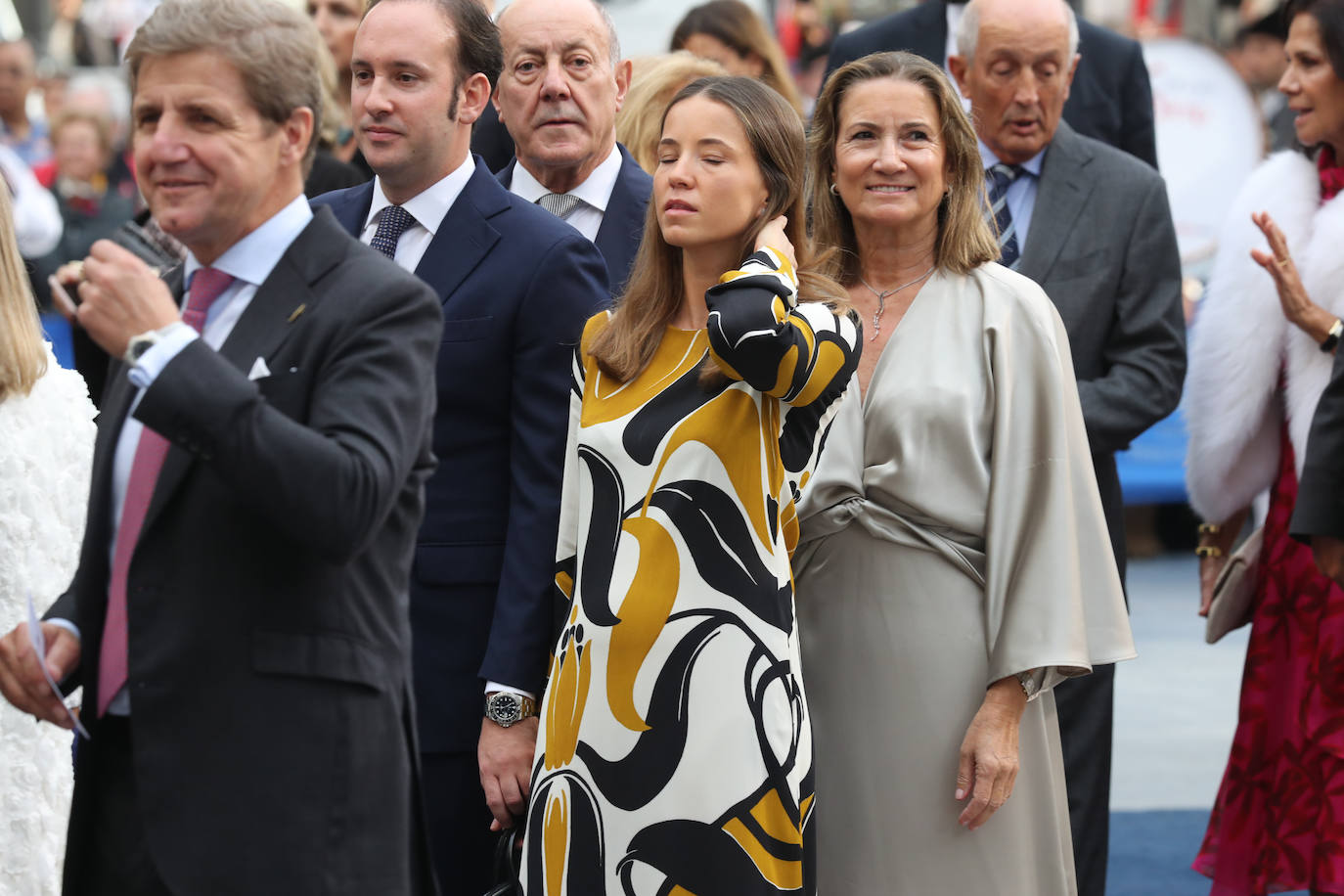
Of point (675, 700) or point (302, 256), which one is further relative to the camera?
point (675, 700)

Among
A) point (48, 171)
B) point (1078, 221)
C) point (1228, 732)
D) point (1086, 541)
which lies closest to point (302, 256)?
point (1086, 541)

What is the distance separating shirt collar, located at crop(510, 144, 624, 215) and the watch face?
4.13 ft

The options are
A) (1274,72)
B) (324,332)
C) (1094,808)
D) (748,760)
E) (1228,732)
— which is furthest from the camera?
(1274,72)

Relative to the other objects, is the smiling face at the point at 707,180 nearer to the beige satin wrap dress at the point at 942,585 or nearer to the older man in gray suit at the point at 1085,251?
the beige satin wrap dress at the point at 942,585

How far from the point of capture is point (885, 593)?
10.8 ft

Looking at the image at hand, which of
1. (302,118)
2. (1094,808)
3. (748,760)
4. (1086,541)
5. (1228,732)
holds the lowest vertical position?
(1228,732)

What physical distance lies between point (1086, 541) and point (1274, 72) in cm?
812

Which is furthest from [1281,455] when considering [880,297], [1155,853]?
[880,297]

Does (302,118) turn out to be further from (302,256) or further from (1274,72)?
(1274,72)

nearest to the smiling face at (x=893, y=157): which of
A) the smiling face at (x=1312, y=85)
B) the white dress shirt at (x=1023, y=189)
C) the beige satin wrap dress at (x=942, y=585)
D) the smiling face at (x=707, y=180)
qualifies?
the beige satin wrap dress at (x=942, y=585)

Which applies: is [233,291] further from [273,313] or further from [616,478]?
[616,478]

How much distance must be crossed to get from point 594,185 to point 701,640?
140cm

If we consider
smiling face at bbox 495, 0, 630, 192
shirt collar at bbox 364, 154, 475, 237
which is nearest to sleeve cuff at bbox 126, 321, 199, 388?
shirt collar at bbox 364, 154, 475, 237

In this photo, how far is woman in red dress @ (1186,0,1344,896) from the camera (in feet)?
14.0
